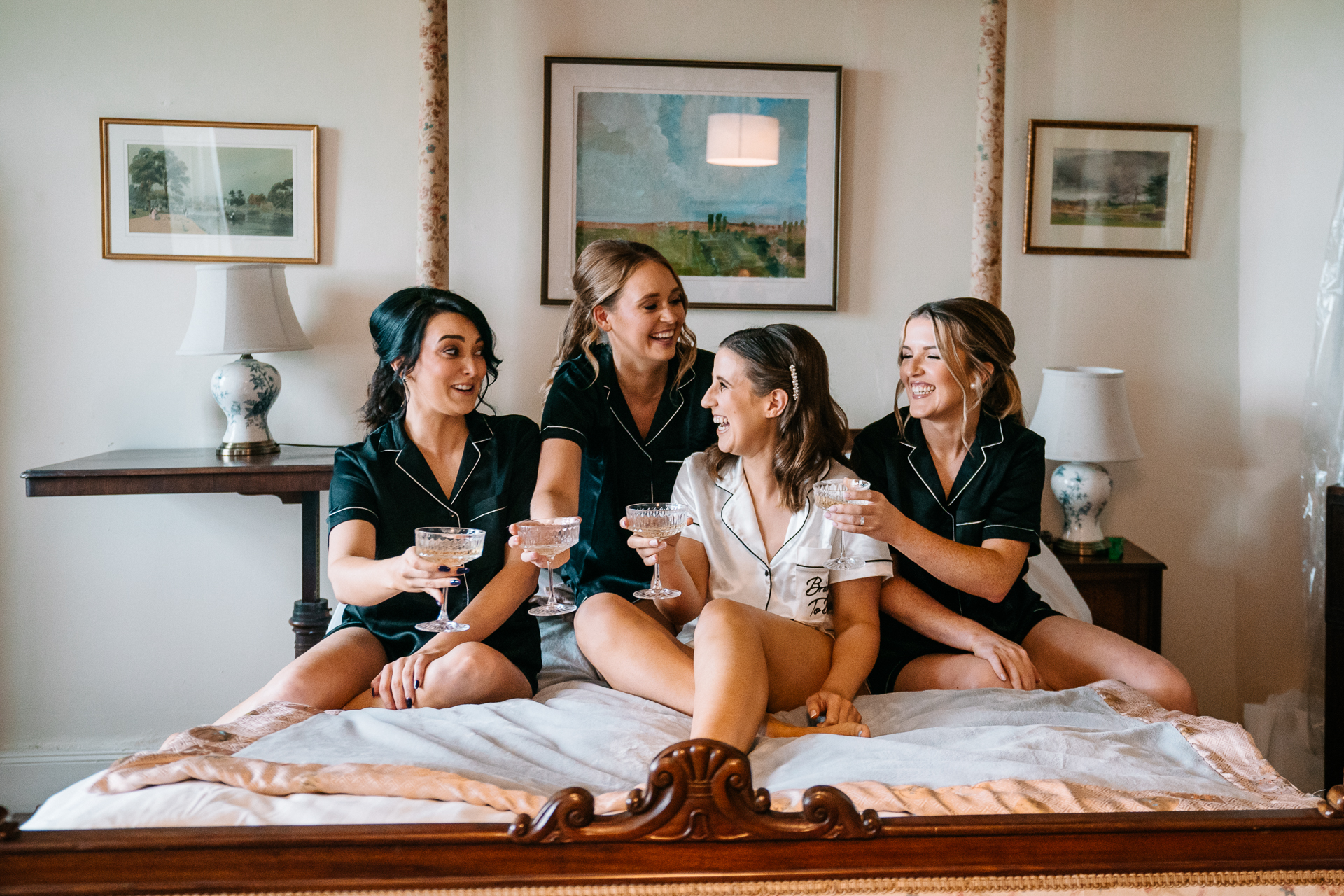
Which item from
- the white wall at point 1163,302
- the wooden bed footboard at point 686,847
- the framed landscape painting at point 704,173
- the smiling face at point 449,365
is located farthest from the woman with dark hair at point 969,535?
the white wall at point 1163,302

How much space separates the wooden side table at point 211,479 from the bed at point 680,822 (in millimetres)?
1245

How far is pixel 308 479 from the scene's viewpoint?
2852 mm

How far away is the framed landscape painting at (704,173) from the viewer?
129 inches

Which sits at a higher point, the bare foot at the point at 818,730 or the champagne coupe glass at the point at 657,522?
the champagne coupe glass at the point at 657,522

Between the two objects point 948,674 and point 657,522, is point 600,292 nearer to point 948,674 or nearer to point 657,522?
point 657,522

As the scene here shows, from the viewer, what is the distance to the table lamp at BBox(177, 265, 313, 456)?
2.97 m

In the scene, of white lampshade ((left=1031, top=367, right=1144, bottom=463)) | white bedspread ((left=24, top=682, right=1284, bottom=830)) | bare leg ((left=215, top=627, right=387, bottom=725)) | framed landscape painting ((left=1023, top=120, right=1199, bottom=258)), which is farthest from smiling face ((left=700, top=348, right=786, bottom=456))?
framed landscape painting ((left=1023, top=120, right=1199, bottom=258))

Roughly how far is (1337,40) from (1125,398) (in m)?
1.20

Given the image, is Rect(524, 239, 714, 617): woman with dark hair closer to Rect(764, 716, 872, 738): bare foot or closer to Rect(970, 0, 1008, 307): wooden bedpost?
Rect(764, 716, 872, 738): bare foot

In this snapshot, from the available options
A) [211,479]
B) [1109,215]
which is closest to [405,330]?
[211,479]

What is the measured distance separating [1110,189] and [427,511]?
2.51 meters

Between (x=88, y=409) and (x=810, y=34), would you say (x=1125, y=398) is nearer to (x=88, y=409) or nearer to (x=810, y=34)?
(x=810, y=34)

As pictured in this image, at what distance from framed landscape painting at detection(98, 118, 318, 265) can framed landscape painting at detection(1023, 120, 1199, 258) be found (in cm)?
238

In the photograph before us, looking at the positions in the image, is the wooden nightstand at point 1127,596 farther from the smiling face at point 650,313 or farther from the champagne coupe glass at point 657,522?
the champagne coupe glass at point 657,522
